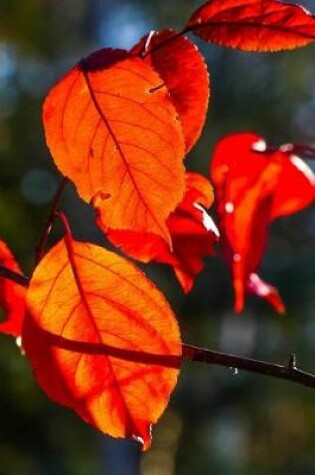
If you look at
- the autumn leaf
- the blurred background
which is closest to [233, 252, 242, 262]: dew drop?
the autumn leaf

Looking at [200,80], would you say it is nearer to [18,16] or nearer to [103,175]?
[103,175]

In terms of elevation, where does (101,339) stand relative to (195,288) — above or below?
above

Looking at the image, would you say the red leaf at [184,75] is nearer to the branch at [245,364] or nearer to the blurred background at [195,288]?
the branch at [245,364]

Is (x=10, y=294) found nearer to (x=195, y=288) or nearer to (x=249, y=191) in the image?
(x=249, y=191)

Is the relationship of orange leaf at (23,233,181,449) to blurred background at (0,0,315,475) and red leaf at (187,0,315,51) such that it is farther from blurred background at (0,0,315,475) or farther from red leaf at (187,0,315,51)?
blurred background at (0,0,315,475)

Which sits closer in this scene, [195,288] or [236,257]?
[236,257]

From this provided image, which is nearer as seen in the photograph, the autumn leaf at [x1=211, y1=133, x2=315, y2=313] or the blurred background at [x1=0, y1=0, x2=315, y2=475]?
the autumn leaf at [x1=211, y1=133, x2=315, y2=313]

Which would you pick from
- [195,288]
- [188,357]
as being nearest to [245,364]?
[188,357]

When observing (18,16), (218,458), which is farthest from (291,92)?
(218,458)
